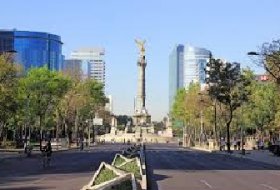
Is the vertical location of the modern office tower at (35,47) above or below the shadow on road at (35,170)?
above

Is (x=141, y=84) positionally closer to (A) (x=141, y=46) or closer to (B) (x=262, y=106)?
(A) (x=141, y=46)

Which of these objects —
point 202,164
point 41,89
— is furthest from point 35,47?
point 202,164

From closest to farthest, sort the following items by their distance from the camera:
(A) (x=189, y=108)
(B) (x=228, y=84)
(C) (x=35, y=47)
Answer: (B) (x=228, y=84) < (A) (x=189, y=108) < (C) (x=35, y=47)

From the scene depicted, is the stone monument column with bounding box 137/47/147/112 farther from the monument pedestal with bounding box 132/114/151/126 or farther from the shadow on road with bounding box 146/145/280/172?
the shadow on road with bounding box 146/145/280/172

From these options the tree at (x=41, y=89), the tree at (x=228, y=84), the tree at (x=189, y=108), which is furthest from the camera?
the tree at (x=189, y=108)

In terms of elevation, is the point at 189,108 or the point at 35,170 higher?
the point at 189,108

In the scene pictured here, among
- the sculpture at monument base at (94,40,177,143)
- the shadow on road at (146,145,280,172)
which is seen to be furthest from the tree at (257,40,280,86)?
the sculpture at monument base at (94,40,177,143)

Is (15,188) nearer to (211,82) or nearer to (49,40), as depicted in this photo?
(211,82)

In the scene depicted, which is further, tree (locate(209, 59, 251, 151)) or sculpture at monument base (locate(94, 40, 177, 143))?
sculpture at monument base (locate(94, 40, 177, 143))

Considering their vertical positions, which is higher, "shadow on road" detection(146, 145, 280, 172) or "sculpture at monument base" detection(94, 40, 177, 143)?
"sculpture at monument base" detection(94, 40, 177, 143)

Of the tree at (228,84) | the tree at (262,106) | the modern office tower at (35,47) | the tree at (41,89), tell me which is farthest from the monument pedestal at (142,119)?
the tree at (41,89)

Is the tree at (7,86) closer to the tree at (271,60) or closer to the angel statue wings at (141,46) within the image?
the tree at (271,60)

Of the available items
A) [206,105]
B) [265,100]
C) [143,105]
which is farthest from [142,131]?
[265,100]

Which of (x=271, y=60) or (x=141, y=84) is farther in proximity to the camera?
(x=141, y=84)
